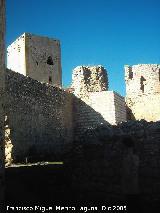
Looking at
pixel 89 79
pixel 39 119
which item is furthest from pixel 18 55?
pixel 39 119

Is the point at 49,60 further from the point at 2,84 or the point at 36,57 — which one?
the point at 2,84

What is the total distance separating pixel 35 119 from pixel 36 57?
12376 millimetres

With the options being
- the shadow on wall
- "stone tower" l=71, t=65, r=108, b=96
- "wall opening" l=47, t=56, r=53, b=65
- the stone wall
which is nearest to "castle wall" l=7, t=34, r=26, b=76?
"wall opening" l=47, t=56, r=53, b=65

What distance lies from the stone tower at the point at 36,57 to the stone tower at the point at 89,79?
15.9ft

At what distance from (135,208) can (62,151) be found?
36.8 ft

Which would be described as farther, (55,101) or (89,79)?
(89,79)

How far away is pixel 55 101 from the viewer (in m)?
18.3

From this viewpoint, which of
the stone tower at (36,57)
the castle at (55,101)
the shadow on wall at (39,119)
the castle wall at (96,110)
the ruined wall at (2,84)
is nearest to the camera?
the ruined wall at (2,84)

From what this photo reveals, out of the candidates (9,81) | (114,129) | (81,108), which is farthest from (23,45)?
(114,129)

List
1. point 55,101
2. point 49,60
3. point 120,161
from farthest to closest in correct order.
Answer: point 49,60
point 55,101
point 120,161

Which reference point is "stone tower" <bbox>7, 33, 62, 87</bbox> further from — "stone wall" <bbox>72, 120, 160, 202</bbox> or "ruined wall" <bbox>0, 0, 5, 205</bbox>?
"ruined wall" <bbox>0, 0, 5, 205</bbox>

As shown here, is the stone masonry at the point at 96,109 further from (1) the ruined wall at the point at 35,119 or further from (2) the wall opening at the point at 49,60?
(2) the wall opening at the point at 49,60

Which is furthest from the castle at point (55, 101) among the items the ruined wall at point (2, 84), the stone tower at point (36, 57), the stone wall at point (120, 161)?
the ruined wall at point (2, 84)

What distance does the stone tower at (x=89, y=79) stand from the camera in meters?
22.8
